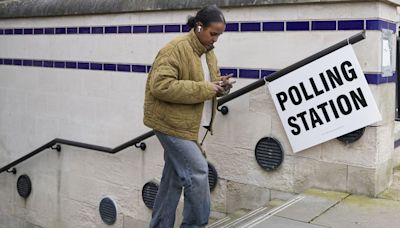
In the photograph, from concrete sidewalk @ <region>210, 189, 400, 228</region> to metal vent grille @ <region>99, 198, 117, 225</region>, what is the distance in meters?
1.85

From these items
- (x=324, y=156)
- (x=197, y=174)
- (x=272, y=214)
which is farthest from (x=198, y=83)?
(x=324, y=156)

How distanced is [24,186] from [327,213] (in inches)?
164

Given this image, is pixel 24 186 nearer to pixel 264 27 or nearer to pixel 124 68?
pixel 124 68

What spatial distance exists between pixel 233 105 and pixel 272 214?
109cm

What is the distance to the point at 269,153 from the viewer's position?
14.2 feet

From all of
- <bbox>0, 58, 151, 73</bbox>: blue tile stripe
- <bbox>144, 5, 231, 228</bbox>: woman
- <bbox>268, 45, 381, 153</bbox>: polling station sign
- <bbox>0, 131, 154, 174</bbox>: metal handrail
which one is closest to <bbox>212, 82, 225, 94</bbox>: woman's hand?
<bbox>144, 5, 231, 228</bbox>: woman

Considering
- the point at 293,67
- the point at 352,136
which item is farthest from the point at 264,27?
the point at 352,136

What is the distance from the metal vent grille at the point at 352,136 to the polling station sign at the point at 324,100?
4 cm

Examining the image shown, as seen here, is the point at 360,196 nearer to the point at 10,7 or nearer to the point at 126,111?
the point at 126,111

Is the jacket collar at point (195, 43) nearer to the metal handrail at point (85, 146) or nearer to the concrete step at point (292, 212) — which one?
the concrete step at point (292, 212)

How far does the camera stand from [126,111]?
17.6 feet

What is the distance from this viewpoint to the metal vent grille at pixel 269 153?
4.30 metres

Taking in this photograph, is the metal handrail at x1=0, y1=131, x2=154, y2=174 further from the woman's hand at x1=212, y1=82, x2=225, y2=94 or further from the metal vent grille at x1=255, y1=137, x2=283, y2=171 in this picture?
the woman's hand at x1=212, y1=82, x2=225, y2=94

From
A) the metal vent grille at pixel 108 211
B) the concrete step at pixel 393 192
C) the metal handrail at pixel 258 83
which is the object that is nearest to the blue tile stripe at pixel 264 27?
the metal handrail at pixel 258 83
